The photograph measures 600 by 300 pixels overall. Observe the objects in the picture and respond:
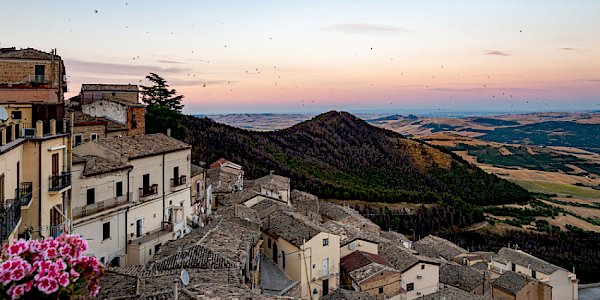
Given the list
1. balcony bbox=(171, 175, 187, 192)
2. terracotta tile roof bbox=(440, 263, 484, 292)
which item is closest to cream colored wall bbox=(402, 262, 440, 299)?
terracotta tile roof bbox=(440, 263, 484, 292)

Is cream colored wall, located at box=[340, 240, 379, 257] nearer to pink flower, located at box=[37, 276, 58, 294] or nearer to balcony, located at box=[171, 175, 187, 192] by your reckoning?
balcony, located at box=[171, 175, 187, 192]

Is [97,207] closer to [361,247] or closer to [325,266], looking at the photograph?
[325,266]

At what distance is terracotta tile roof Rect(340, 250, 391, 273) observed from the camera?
2647 cm

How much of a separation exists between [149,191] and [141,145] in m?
2.50

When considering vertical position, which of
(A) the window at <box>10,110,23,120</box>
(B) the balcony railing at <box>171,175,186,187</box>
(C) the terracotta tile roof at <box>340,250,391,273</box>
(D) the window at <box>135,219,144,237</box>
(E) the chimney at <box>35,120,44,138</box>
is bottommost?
(C) the terracotta tile roof at <box>340,250,391,273</box>

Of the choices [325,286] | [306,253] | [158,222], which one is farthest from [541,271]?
[158,222]

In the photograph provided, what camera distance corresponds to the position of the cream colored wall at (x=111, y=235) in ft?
64.5

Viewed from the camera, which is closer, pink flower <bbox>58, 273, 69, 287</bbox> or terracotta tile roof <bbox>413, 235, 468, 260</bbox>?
pink flower <bbox>58, 273, 69, 287</bbox>

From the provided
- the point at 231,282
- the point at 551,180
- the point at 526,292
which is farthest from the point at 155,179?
the point at 551,180

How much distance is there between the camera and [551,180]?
11775cm

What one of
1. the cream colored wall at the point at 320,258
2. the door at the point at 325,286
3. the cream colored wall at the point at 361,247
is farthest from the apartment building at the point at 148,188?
the cream colored wall at the point at 361,247

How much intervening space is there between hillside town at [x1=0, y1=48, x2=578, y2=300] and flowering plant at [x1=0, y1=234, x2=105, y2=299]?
124 inches

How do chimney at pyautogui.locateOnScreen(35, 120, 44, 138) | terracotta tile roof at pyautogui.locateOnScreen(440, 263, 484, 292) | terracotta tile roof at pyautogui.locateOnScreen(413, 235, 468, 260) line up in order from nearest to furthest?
chimney at pyautogui.locateOnScreen(35, 120, 44, 138)
terracotta tile roof at pyautogui.locateOnScreen(440, 263, 484, 292)
terracotta tile roof at pyautogui.locateOnScreen(413, 235, 468, 260)

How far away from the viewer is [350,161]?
88812 mm
